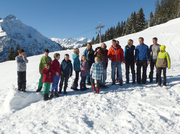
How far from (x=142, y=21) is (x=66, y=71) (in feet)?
175

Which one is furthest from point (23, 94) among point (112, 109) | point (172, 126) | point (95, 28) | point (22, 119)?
point (95, 28)

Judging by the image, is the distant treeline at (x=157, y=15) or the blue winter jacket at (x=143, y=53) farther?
the distant treeline at (x=157, y=15)

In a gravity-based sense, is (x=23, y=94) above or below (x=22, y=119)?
above

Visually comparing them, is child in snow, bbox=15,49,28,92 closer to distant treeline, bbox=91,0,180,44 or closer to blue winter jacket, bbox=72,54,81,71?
blue winter jacket, bbox=72,54,81,71

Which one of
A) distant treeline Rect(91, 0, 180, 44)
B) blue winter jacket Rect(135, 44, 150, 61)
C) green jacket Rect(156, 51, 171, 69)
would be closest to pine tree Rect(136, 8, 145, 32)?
distant treeline Rect(91, 0, 180, 44)

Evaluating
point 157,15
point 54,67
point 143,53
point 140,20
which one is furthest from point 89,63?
point 157,15

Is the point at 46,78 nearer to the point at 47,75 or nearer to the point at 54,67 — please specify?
the point at 47,75

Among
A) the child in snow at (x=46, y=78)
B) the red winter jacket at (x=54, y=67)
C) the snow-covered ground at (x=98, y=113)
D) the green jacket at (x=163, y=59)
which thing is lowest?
the snow-covered ground at (x=98, y=113)

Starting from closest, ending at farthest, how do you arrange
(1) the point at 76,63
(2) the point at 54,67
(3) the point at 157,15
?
(2) the point at 54,67 → (1) the point at 76,63 → (3) the point at 157,15

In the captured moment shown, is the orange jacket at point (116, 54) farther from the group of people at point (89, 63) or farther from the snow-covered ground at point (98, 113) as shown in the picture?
the snow-covered ground at point (98, 113)

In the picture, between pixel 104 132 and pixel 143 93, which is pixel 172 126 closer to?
pixel 104 132

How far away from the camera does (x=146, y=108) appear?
3.50m

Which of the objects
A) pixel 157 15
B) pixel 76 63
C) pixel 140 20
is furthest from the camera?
pixel 157 15

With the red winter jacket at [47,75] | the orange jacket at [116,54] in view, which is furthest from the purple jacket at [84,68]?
the red winter jacket at [47,75]
